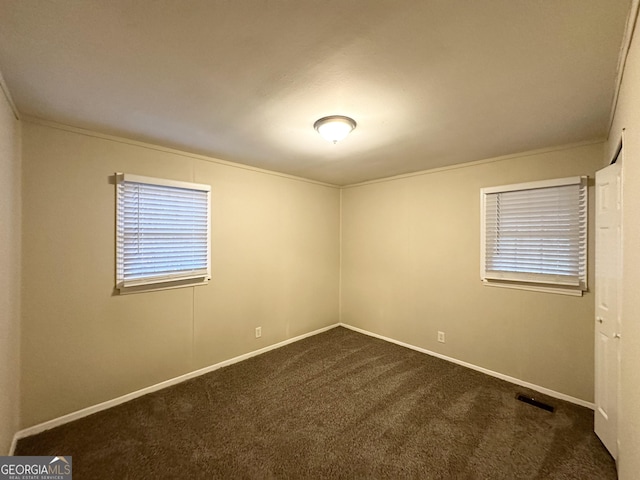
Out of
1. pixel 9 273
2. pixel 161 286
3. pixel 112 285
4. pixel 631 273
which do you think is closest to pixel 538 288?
pixel 631 273

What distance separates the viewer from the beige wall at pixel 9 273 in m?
1.61

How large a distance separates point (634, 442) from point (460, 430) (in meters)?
1.17

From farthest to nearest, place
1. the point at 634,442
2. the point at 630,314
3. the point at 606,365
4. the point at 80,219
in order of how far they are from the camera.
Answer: the point at 80,219 → the point at 606,365 → the point at 630,314 → the point at 634,442

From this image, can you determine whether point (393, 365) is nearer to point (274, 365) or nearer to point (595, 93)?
point (274, 365)

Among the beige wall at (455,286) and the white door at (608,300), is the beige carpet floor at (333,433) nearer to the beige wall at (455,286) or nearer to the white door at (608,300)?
the white door at (608,300)

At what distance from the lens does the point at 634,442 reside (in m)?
1.18

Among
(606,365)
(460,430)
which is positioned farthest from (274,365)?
(606,365)

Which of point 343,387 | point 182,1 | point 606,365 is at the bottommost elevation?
point 343,387

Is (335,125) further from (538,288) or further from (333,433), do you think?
(538,288)

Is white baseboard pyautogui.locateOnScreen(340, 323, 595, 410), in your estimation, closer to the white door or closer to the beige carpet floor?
the beige carpet floor

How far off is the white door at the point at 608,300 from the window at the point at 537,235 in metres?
0.53
